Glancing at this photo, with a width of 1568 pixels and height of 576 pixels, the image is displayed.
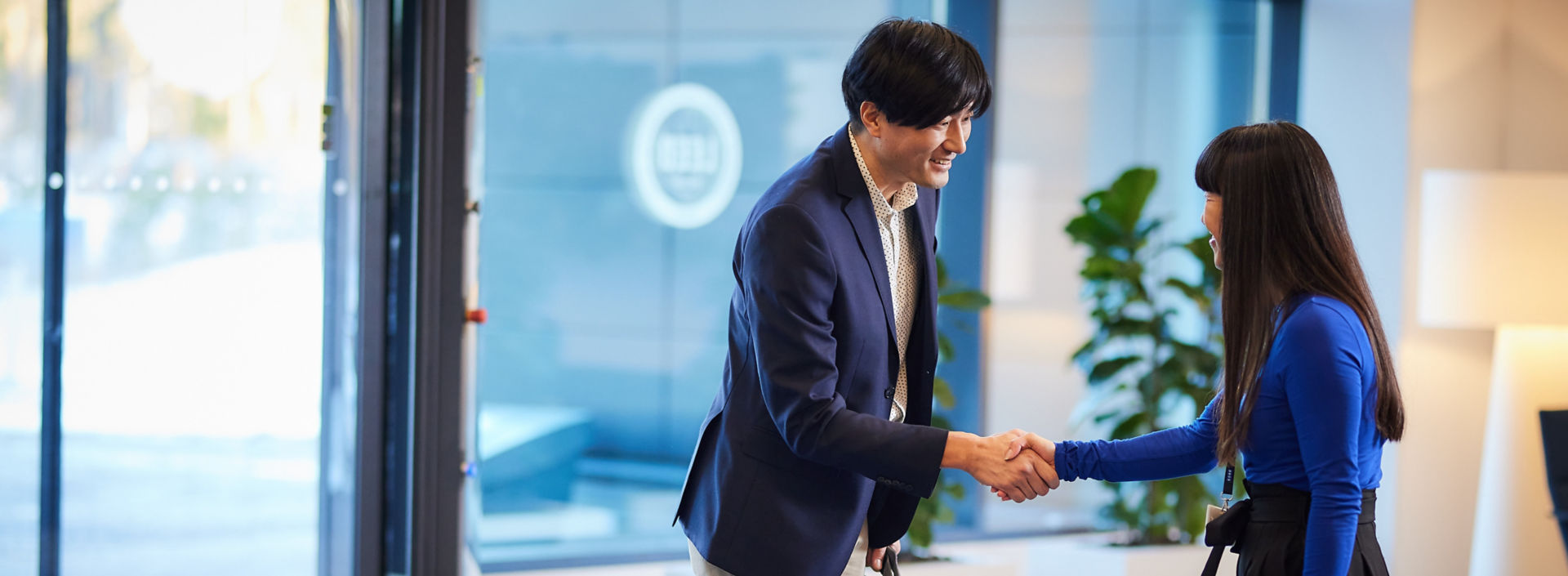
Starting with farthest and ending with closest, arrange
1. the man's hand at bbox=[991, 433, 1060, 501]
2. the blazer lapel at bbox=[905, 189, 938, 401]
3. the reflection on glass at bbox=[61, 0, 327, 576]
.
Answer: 1. the reflection on glass at bbox=[61, 0, 327, 576]
2. the man's hand at bbox=[991, 433, 1060, 501]
3. the blazer lapel at bbox=[905, 189, 938, 401]

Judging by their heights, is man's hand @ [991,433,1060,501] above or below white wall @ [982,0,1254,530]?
below

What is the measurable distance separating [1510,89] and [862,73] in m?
3.55

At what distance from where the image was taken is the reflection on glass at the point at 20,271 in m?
2.40

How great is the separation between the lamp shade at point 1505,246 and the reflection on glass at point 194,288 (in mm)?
3145

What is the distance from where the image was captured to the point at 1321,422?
4.59ft

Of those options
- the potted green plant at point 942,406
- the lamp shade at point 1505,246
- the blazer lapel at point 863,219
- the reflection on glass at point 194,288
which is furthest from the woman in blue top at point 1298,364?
the reflection on glass at point 194,288

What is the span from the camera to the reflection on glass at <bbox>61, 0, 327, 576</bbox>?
8.48ft

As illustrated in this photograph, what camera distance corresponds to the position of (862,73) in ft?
5.39

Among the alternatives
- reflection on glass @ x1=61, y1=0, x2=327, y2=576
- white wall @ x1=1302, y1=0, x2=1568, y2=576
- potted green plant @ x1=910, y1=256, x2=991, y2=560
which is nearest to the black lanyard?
potted green plant @ x1=910, y1=256, x2=991, y2=560

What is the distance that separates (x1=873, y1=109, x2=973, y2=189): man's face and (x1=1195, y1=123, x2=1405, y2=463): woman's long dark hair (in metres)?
0.40

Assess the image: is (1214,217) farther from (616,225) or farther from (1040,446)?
(616,225)

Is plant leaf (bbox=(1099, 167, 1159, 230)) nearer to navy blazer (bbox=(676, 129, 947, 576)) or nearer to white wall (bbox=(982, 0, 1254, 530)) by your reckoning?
white wall (bbox=(982, 0, 1254, 530))

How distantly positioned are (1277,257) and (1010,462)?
0.56m

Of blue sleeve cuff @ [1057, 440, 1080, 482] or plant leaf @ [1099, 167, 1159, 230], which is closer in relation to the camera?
blue sleeve cuff @ [1057, 440, 1080, 482]
